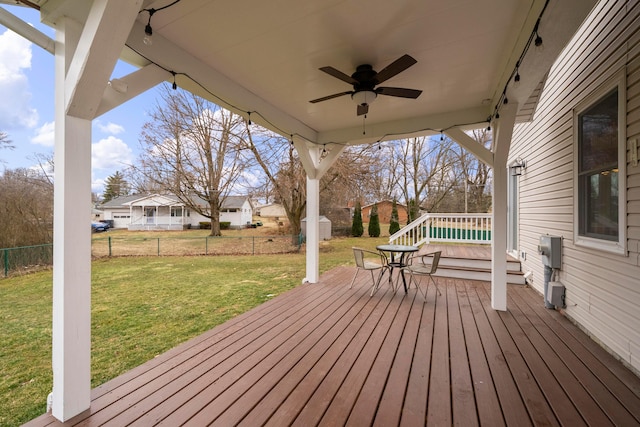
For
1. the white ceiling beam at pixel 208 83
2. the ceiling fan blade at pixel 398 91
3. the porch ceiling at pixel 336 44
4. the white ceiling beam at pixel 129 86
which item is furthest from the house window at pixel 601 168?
the white ceiling beam at pixel 129 86

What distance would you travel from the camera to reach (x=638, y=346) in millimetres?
2236

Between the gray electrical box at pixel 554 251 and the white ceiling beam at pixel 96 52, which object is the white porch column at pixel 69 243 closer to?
the white ceiling beam at pixel 96 52

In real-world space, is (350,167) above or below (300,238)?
above

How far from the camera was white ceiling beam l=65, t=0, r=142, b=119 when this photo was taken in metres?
1.50

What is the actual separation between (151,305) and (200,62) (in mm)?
3762

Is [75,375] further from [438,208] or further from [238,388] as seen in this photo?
[438,208]

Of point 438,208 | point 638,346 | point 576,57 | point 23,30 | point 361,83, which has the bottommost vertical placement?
point 638,346

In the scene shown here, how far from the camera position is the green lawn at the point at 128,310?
98.9 inches

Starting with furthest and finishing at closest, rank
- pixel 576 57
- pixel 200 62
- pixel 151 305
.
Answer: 1. pixel 151 305
2. pixel 576 57
3. pixel 200 62

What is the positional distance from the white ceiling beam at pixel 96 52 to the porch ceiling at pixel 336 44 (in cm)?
37

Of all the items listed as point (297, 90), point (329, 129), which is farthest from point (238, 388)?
point (329, 129)

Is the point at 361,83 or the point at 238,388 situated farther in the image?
the point at 361,83

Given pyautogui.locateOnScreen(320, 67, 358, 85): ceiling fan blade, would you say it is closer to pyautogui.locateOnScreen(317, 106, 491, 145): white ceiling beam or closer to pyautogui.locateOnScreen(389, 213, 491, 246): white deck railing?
pyautogui.locateOnScreen(317, 106, 491, 145): white ceiling beam

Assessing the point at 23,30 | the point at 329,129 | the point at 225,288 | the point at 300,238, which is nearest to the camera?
the point at 23,30
